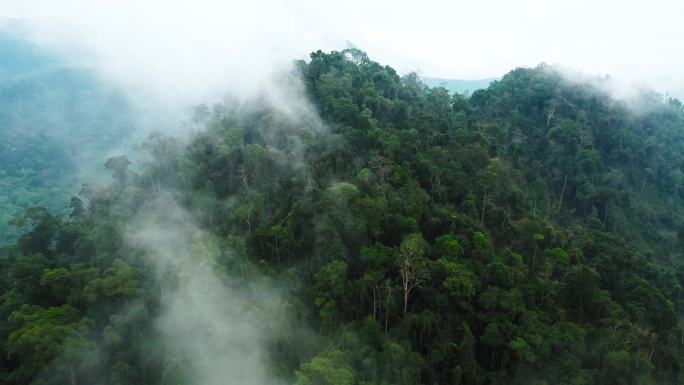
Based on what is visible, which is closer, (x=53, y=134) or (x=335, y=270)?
(x=335, y=270)

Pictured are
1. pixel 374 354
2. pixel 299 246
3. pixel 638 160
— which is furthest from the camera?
pixel 638 160

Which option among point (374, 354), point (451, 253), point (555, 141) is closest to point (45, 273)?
point (374, 354)

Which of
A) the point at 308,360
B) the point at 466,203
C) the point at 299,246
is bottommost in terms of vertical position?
the point at 308,360

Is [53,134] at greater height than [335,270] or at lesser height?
lesser

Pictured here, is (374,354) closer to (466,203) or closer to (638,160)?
(466,203)

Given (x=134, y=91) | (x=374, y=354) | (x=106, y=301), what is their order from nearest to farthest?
(x=374, y=354) → (x=106, y=301) → (x=134, y=91)

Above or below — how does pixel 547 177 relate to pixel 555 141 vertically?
below

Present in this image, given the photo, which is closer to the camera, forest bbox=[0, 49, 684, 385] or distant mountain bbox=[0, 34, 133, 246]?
forest bbox=[0, 49, 684, 385]

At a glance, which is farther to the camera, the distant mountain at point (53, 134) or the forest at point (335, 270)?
the distant mountain at point (53, 134)
